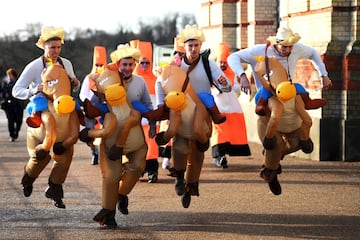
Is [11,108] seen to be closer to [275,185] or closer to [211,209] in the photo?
[211,209]

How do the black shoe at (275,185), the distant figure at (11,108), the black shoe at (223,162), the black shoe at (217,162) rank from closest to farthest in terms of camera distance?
the black shoe at (275,185), the black shoe at (223,162), the black shoe at (217,162), the distant figure at (11,108)

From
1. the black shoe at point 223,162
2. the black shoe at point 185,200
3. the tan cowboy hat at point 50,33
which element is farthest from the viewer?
the black shoe at point 223,162

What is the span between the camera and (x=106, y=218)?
9383mm

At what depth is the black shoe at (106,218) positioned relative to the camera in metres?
9.34

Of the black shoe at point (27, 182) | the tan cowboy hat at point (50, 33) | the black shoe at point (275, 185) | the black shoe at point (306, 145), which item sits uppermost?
the tan cowboy hat at point (50, 33)

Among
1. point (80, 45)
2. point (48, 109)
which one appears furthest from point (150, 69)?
point (80, 45)

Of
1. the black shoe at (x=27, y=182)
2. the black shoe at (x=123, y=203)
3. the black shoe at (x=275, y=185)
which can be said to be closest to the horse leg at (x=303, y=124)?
the black shoe at (x=275, y=185)

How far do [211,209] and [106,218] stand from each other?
1.68 metres

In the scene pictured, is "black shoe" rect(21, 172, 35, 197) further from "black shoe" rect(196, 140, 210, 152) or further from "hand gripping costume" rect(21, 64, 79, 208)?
"black shoe" rect(196, 140, 210, 152)

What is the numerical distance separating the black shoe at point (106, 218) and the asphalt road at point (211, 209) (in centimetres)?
10

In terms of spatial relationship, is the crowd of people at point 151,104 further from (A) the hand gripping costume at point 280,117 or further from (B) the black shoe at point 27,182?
(A) the hand gripping costume at point 280,117

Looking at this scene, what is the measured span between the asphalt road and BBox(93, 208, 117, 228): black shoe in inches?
3.8

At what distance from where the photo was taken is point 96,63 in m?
14.9

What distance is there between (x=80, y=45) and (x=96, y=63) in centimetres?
6164
